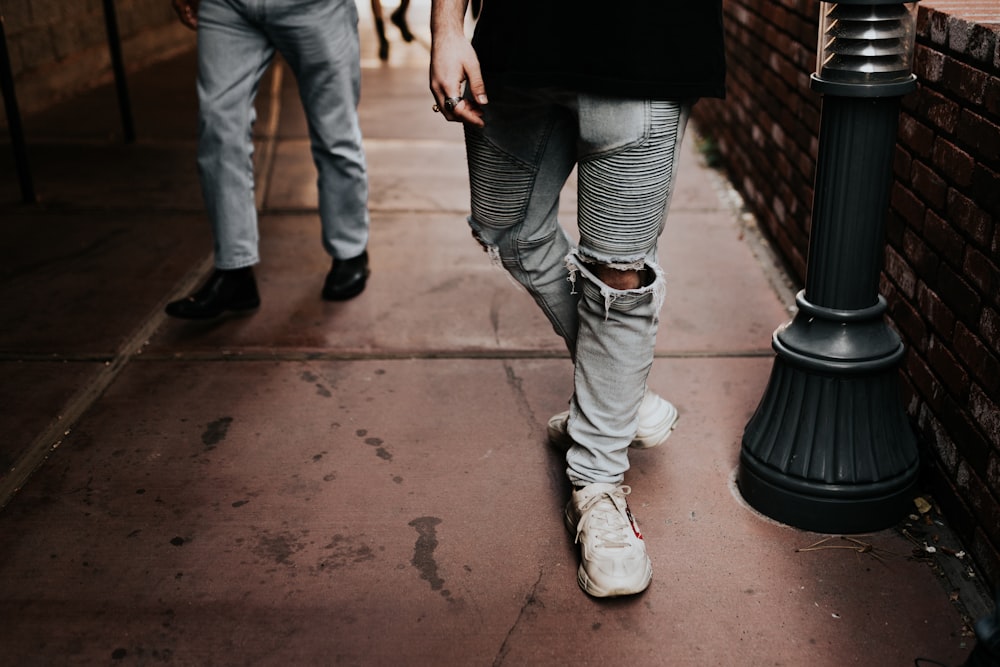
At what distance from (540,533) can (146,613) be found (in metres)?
0.83

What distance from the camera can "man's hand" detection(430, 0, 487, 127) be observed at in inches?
76.2

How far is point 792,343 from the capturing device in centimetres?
233

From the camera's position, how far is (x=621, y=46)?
1.93m

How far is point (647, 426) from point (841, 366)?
0.58 meters

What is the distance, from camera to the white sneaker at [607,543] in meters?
2.11

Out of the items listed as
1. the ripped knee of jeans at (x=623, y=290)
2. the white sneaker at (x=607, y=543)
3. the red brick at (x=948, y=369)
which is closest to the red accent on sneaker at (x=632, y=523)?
the white sneaker at (x=607, y=543)

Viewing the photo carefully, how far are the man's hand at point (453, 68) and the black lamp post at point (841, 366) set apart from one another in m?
0.70

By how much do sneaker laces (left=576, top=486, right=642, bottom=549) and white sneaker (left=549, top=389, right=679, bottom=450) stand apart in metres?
0.36

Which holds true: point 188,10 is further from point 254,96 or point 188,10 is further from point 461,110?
point 461,110

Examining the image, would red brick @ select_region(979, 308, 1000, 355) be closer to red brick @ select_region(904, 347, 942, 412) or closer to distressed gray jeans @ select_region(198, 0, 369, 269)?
red brick @ select_region(904, 347, 942, 412)

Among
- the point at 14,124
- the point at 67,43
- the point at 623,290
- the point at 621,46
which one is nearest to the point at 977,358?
the point at 623,290

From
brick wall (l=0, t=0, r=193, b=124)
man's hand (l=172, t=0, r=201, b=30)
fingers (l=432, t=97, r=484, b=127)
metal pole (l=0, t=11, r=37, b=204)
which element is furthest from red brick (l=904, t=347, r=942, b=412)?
brick wall (l=0, t=0, r=193, b=124)

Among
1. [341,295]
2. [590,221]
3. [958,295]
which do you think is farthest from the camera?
[341,295]

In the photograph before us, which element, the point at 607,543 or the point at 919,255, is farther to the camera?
the point at 919,255
